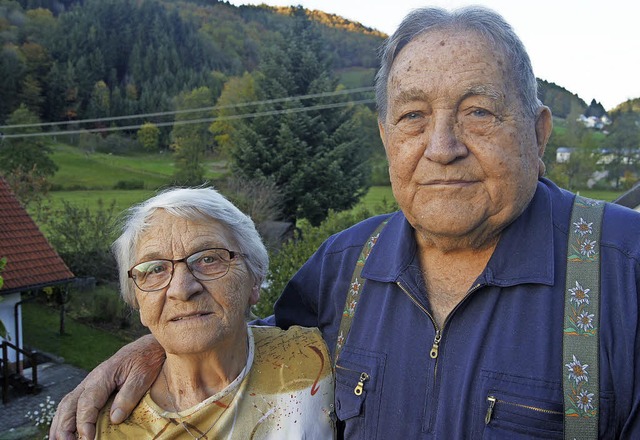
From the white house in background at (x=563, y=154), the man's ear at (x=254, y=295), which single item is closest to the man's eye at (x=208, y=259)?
the man's ear at (x=254, y=295)

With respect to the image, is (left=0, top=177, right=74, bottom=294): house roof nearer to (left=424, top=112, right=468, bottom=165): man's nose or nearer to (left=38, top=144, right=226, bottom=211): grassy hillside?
(left=424, top=112, right=468, bottom=165): man's nose

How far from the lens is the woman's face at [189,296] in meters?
2.07

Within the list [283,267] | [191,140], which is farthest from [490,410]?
[191,140]

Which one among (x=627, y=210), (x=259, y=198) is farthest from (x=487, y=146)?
(x=259, y=198)

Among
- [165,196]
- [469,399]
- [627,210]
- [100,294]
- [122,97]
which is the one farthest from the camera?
[122,97]

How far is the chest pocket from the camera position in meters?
1.99

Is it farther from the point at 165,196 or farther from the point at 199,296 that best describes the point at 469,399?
the point at 165,196

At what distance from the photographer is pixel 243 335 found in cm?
230

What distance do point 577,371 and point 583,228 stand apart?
0.49 m

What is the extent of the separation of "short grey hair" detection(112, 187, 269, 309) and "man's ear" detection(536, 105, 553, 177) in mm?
1166

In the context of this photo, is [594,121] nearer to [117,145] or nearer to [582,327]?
[582,327]

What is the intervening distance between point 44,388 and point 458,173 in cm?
1316

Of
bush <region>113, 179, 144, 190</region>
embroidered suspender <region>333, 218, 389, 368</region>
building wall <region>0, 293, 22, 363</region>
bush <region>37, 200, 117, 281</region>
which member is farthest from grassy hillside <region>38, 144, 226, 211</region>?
embroidered suspender <region>333, 218, 389, 368</region>

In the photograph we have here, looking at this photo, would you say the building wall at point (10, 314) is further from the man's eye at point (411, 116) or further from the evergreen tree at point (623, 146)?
the evergreen tree at point (623, 146)
